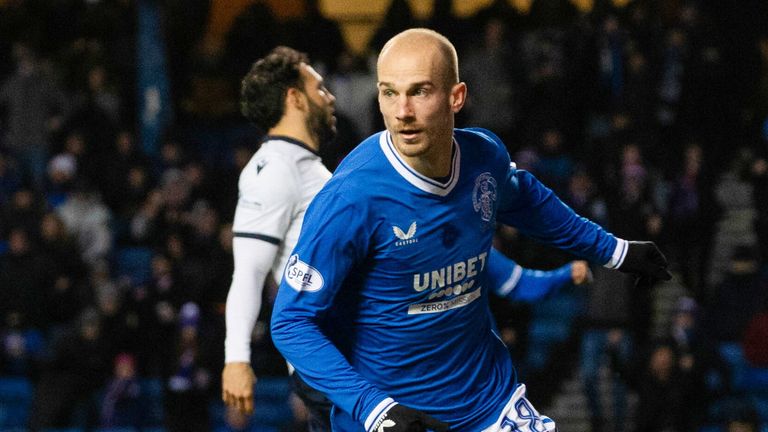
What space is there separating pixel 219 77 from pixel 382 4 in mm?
2782

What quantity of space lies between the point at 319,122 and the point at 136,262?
736 cm

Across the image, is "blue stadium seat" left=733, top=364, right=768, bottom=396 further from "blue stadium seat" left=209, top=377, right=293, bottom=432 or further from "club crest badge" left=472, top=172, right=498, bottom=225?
"club crest badge" left=472, top=172, right=498, bottom=225

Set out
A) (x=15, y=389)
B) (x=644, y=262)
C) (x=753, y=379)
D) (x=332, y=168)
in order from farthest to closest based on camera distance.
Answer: (x=15, y=389) → (x=753, y=379) → (x=332, y=168) → (x=644, y=262)

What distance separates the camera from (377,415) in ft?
12.3

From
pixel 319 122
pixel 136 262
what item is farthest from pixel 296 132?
pixel 136 262

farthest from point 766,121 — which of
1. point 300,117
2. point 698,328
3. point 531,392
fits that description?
point 300,117

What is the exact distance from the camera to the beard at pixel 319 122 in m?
5.54

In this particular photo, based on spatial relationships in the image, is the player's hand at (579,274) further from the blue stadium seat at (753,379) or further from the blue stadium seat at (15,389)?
the blue stadium seat at (15,389)

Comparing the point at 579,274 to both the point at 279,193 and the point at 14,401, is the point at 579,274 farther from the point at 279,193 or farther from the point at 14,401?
the point at 14,401

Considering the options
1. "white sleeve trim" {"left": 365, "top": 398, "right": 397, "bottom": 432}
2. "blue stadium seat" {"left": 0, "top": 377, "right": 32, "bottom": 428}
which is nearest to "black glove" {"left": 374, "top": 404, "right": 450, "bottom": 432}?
"white sleeve trim" {"left": 365, "top": 398, "right": 397, "bottom": 432}

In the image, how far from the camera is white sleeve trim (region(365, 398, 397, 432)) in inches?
148

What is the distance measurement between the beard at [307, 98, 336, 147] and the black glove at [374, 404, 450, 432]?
79.5 inches

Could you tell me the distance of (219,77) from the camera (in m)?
14.0

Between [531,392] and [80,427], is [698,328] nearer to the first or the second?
[531,392]
